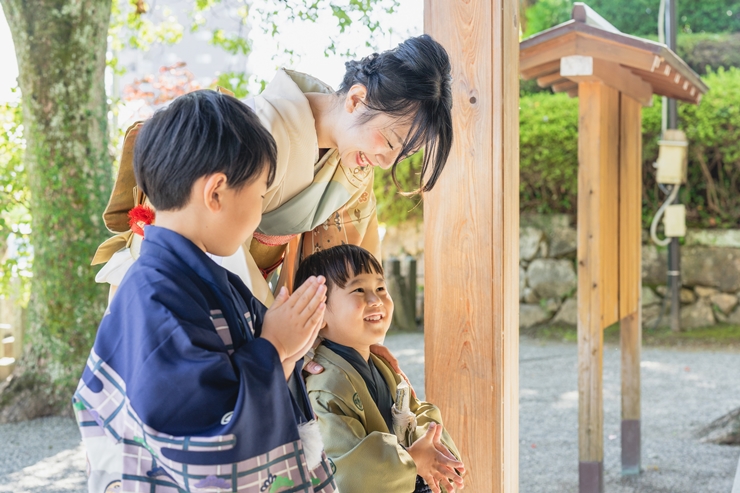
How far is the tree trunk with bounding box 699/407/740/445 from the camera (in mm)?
4621

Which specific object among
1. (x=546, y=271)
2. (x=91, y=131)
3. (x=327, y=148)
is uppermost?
(x=91, y=131)

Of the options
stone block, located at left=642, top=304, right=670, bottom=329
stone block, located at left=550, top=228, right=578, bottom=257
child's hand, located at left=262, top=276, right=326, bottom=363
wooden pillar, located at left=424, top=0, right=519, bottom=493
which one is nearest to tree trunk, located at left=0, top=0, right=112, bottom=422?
wooden pillar, located at left=424, top=0, right=519, bottom=493

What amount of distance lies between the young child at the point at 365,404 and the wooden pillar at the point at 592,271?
1.93 metres

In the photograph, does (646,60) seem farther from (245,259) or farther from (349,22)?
(245,259)

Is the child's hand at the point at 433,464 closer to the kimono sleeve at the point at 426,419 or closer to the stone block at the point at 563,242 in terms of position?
the kimono sleeve at the point at 426,419

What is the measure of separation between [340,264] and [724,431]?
145 inches

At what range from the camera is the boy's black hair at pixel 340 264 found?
6.40ft

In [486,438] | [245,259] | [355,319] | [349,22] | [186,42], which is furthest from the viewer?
[186,42]

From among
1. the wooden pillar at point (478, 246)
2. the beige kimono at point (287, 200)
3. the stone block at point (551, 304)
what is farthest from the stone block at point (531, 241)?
the beige kimono at point (287, 200)

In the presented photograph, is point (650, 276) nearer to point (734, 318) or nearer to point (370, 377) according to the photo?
point (734, 318)

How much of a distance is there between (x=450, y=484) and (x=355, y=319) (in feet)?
1.48

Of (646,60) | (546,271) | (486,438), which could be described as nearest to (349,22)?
(646,60)

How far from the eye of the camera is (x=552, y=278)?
801cm

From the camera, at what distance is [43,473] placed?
424cm
